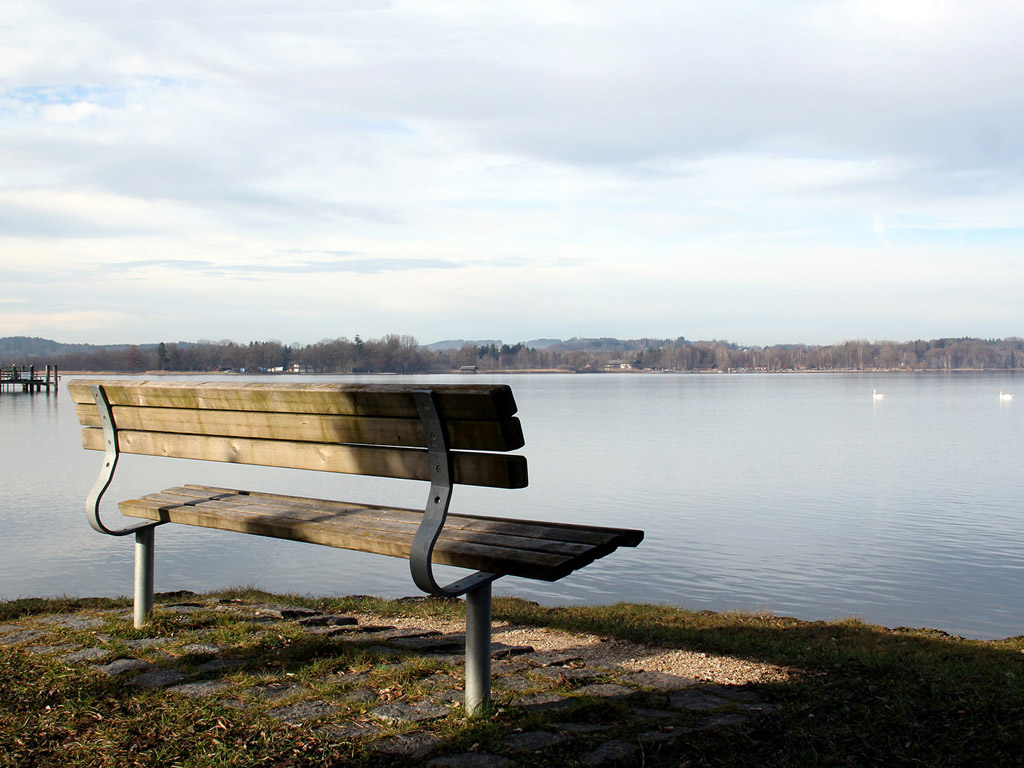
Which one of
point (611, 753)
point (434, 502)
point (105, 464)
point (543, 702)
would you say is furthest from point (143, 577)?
point (611, 753)

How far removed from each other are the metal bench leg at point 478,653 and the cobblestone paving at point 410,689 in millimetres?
105

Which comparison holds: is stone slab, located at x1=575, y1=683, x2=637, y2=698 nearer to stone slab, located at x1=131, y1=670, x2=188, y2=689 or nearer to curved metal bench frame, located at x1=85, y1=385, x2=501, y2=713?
curved metal bench frame, located at x1=85, y1=385, x2=501, y2=713

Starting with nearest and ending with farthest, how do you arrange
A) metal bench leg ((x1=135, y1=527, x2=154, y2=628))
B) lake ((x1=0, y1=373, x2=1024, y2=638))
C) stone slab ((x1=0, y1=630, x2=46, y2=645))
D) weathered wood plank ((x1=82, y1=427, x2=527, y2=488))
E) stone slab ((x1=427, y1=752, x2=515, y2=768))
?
stone slab ((x1=427, y1=752, x2=515, y2=768)) → weathered wood plank ((x1=82, y1=427, x2=527, y2=488)) → stone slab ((x1=0, y1=630, x2=46, y2=645)) → metal bench leg ((x1=135, y1=527, x2=154, y2=628)) → lake ((x1=0, y1=373, x2=1024, y2=638))

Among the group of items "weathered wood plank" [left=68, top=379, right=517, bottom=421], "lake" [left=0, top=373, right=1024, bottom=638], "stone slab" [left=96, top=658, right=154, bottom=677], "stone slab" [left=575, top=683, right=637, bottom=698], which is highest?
"weathered wood plank" [left=68, top=379, right=517, bottom=421]

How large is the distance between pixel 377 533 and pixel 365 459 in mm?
355

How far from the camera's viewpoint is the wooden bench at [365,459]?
359cm

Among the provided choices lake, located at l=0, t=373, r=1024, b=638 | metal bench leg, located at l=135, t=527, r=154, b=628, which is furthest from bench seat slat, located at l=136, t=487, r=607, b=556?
lake, located at l=0, t=373, r=1024, b=638

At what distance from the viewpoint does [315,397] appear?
4.12 meters

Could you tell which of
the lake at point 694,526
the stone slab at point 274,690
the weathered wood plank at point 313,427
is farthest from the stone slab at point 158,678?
the lake at point 694,526

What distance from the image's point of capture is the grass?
3.30 m

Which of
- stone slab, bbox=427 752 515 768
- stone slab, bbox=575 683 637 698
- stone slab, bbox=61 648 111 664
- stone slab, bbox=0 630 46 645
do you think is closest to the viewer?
stone slab, bbox=427 752 515 768

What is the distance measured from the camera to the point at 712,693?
167 inches

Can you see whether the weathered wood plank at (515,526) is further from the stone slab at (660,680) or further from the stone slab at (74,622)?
the stone slab at (74,622)

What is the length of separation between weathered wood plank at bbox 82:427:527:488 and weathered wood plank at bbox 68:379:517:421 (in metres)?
0.19
